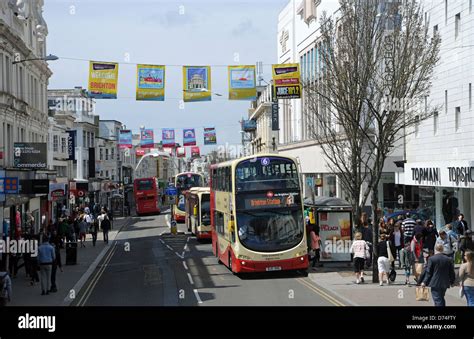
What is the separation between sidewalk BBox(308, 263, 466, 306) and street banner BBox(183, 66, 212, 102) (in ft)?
31.6

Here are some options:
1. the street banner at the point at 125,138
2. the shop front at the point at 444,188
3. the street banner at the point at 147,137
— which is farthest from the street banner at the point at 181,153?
the shop front at the point at 444,188

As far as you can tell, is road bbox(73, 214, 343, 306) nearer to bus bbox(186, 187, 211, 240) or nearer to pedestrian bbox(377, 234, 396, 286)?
pedestrian bbox(377, 234, 396, 286)

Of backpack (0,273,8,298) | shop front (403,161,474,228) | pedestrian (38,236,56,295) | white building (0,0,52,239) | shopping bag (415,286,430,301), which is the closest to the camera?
backpack (0,273,8,298)

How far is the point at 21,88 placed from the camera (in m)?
36.8

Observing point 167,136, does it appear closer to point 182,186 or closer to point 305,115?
point 182,186

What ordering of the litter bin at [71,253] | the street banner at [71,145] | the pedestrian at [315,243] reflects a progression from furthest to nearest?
the street banner at [71,145]
the litter bin at [71,253]
the pedestrian at [315,243]

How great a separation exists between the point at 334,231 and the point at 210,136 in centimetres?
3687

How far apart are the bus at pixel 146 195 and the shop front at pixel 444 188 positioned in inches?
1349

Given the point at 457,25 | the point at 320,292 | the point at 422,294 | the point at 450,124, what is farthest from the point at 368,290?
the point at 457,25

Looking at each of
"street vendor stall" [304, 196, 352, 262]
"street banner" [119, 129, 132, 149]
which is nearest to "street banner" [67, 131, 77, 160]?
"street banner" [119, 129, 132, 149]

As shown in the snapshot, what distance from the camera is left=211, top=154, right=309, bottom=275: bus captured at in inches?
867

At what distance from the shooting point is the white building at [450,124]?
27.4 metres

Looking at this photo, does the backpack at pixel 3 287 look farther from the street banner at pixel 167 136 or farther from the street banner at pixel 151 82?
the street banner at pixel 167 136

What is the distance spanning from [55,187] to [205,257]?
17.6 m
